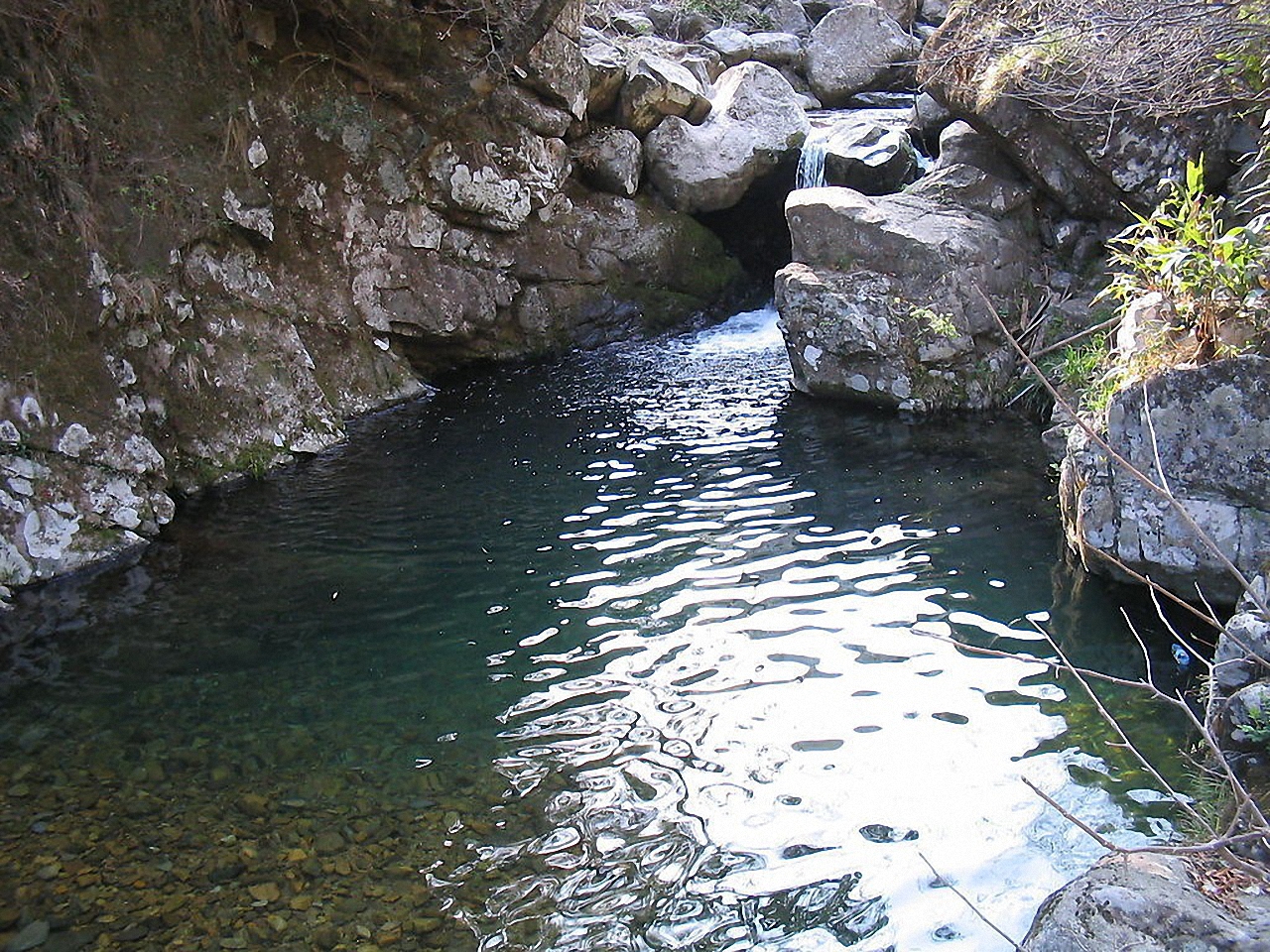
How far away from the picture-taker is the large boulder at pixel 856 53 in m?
16.5

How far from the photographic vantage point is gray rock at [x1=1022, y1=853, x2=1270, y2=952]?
3.08 m

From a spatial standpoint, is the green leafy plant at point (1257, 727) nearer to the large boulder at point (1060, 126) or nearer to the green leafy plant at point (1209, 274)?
the green leafy plant at point (1209, 274)

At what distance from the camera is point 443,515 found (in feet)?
25.9

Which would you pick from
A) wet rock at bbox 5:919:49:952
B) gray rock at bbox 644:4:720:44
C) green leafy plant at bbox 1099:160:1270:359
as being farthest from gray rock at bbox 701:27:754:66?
wet rock at bbox 5:919:49:952

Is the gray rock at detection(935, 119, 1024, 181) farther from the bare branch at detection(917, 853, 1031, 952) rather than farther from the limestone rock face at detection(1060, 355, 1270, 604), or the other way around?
the bare branch at detection(917, 853, 1031, 952)

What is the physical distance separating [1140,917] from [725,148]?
1224cm

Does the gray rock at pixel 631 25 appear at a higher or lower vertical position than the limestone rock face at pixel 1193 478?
higher

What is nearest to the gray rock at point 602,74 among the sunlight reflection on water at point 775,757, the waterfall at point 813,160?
the waterfall at point 813,160

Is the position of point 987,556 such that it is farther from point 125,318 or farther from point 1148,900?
point 125,318

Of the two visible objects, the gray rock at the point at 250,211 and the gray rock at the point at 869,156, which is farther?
the gray rock at the point at 869,156

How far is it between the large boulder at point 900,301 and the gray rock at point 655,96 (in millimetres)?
3940

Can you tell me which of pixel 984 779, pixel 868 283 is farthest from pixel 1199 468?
pixel 868 283

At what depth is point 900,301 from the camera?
1005 cm

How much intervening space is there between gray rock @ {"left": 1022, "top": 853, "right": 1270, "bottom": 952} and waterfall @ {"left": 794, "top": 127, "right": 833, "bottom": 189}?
1156 centimetres
